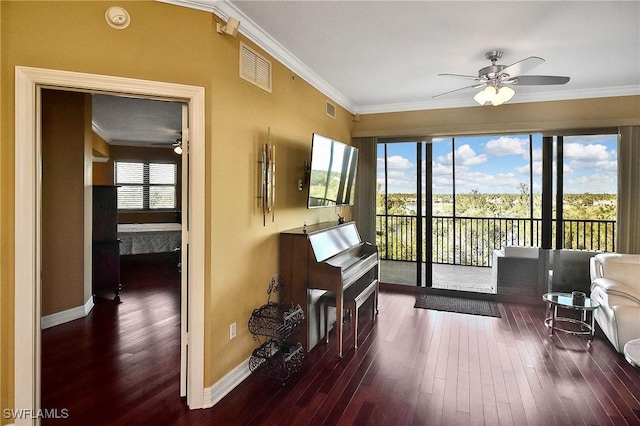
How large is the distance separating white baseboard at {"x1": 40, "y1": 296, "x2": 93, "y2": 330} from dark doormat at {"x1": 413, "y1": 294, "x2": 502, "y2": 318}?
4091 mm

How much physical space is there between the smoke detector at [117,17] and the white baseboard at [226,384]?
2445 millimetres

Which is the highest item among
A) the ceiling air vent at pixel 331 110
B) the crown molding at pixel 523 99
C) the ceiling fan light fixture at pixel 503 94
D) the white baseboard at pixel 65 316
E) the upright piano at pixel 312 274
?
the crown molding at pixel 523 99

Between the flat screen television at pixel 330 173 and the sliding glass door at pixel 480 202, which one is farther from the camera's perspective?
the sliding glass door at pixel 480 202

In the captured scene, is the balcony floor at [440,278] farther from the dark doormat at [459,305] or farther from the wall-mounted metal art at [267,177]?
the wall-mounted metal art at [267,177]

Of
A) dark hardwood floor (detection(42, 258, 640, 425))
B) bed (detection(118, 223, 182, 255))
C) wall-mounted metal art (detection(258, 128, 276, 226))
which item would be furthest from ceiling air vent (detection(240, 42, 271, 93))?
bed (detection(118, 223, 182, 255))

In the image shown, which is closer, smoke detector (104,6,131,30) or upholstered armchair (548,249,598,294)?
smoke detector (104,6,131,30)

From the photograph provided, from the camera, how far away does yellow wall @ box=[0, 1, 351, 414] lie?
6.68 ft

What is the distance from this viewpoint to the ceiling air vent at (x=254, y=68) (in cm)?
284

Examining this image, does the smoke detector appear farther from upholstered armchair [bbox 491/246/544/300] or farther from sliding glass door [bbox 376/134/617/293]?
upholstered armchair [bbox 491/246/544/300]

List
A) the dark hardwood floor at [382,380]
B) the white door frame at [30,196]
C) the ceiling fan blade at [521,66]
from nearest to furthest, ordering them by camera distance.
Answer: the white door frame at [30,196] → the dark hardwood floor at [382,380] → the ceiling fan blade at [521,66]

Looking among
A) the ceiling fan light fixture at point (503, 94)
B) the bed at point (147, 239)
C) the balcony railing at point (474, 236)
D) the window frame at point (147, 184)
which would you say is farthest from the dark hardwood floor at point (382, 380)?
the window frame at point (147, 184)

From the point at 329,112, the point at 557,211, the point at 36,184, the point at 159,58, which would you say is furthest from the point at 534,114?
the point at 36,184

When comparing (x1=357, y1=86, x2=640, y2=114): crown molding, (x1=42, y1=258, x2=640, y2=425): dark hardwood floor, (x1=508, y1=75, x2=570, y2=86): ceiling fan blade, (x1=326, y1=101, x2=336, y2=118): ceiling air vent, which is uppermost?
(x1=357, y1=86, x2=640, y2=114): crown molding

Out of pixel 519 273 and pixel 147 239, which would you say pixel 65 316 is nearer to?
pixel 147 239
